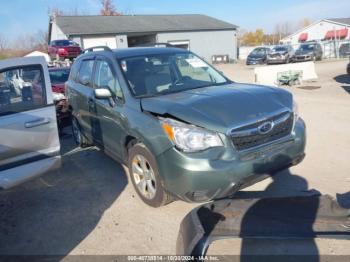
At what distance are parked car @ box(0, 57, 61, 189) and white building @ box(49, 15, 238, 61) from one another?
28.5 meters

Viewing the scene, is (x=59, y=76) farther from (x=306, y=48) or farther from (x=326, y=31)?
(x=326, y=31)

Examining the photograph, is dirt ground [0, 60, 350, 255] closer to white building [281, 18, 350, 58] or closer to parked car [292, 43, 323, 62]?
parked car [292, 43, 323, 62]

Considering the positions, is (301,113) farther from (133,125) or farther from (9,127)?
(9,127)

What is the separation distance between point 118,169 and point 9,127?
2049 mm

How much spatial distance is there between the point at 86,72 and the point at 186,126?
282 centimetres

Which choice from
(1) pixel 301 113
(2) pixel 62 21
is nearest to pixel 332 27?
(2) pixel 62 21

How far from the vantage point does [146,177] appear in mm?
4086

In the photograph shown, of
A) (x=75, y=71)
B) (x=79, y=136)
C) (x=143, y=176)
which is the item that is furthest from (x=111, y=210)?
(x=75, y=71)

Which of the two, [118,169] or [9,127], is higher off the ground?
[9,127]

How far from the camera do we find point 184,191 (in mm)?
3410

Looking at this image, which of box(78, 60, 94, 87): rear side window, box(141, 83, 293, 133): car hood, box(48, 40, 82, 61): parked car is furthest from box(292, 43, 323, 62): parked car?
box(141, 83, 293, 133): car hood

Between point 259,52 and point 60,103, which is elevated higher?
point 259,52

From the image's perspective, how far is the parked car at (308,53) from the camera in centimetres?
2942

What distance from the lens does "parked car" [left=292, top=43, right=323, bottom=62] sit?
96.5 ft
